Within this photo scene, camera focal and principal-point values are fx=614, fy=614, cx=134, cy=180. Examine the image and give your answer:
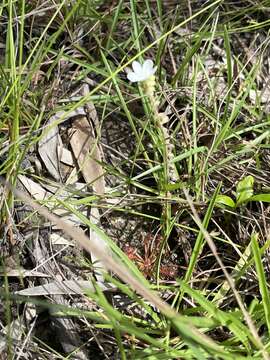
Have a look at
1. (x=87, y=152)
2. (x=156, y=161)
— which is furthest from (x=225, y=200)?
(x=87, y=152)

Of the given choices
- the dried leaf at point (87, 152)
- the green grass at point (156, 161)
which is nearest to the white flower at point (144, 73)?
the green grass at point (156, 161)

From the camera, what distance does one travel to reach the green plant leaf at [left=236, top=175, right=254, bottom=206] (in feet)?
4.55

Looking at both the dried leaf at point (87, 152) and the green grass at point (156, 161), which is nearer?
the green grass at point (156, 161)

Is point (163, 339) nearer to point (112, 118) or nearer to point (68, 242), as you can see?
point (68, 242)

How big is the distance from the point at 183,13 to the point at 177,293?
0.84m

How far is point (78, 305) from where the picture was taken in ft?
4.20

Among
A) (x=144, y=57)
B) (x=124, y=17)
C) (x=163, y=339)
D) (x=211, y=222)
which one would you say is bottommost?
(x=163, y=339)

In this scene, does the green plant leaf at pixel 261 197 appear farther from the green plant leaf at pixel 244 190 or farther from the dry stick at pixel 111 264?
the dry stick at pixel 111 264

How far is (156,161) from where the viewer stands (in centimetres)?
144

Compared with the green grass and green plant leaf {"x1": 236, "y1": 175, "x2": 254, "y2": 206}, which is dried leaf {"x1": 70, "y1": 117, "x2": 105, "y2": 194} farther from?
green plant leaf {"x1": 236, "y1": 175, "x2": 254, "y2": 206}

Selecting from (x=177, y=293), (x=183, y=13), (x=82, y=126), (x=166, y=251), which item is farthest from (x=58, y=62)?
(x=177, y=293)

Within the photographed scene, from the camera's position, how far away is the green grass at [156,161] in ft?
4.07

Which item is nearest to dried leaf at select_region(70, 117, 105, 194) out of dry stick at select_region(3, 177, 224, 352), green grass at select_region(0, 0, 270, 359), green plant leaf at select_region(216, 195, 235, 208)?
green grass at select_region(0, 0, 270, 359)

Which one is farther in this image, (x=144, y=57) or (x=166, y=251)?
(x=144, y=57)
